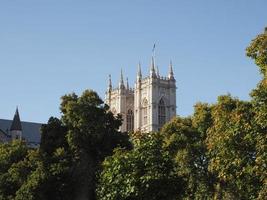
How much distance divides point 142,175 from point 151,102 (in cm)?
11185

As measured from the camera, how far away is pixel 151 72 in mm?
149625

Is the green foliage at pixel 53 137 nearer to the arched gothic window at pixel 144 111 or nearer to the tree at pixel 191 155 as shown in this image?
the tree at pixel 191 155

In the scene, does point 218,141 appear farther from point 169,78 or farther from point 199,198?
point 169,78

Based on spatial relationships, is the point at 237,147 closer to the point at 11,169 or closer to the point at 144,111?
the point at 11,169

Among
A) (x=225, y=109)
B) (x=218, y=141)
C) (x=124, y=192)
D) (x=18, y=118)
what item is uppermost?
(x=18, y=118)

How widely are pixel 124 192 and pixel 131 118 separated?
121220 millimetres

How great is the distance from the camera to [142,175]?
3453 cm

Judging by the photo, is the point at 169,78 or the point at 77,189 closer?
the point at 77,189

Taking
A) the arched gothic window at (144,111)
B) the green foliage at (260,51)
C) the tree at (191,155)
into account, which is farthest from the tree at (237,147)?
the arched gothic window at (144,111)

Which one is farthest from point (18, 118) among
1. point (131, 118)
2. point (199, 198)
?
point (199, 198)

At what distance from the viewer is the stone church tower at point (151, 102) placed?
479ft

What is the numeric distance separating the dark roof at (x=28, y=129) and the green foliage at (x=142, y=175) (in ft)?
316

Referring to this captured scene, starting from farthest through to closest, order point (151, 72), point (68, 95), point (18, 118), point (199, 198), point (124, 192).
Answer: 1. point (151, 72)
2. point (18, 118)
3. point (199, 198)
4. point (68, 95)
5. point (124, 192)

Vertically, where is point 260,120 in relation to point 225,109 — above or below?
below
